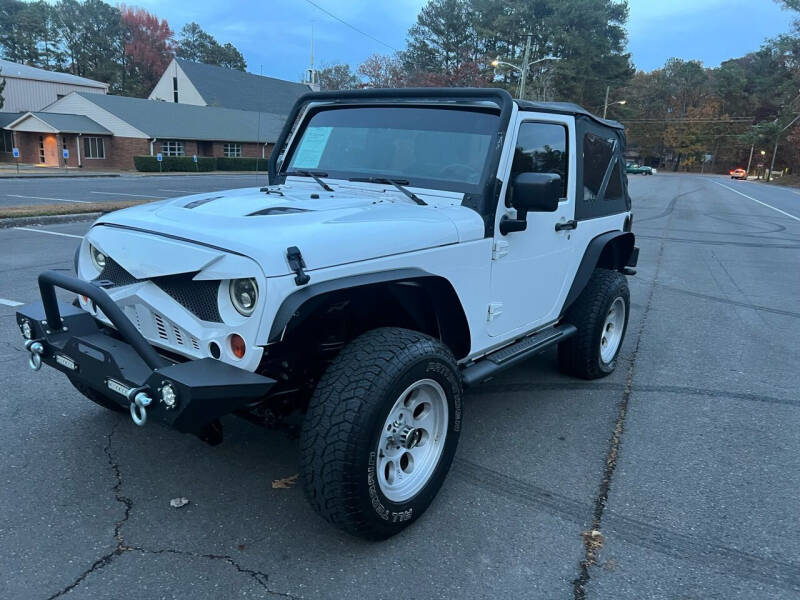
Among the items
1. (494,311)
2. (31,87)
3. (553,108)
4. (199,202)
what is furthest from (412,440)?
(31,87)

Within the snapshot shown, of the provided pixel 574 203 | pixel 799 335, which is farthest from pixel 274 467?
pixel 799 335

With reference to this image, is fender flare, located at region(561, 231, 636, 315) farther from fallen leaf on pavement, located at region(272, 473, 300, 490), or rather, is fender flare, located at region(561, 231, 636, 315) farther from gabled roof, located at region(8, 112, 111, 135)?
gabled roof, located at region(8, 112, 111, 135)

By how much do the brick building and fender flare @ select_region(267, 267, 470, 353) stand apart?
3742cm

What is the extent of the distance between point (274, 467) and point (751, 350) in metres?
4.90

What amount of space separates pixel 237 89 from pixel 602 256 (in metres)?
55.7

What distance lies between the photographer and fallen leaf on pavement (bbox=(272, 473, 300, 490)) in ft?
10.8

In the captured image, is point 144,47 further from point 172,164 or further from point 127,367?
point 127,367

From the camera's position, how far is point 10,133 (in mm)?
42125

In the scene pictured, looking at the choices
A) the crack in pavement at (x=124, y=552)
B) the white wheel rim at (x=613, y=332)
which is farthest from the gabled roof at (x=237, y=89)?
the crack in pavement at (x=124, y=552)

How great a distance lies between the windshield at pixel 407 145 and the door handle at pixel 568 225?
0.90 meters

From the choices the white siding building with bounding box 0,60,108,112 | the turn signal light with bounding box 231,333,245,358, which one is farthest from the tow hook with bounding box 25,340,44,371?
the white siding building with bounding box 0,60,108,112

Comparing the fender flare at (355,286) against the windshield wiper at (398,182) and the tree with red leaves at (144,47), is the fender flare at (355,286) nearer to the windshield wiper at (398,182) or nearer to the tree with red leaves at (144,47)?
the windshield wiper at (398,182)

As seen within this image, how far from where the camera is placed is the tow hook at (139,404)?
2395 millimetres

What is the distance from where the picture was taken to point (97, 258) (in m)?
3.19
